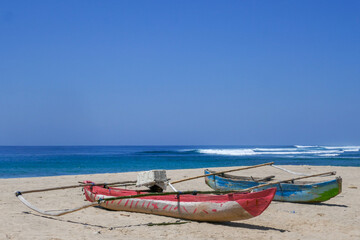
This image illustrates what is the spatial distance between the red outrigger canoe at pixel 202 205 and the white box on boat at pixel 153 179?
414 millimetres

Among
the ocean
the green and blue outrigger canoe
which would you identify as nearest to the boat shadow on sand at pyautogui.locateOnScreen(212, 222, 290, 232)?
the green and blue outrigger canoe

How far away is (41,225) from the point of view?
6.71 meters

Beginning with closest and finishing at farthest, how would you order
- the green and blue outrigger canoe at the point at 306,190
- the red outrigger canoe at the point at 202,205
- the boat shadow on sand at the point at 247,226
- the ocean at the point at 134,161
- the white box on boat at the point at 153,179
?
1. the red outrigger canoe at the point at 202,205
2. the boat shadow on sand at the point at 247,226
3. the white box on boat at the point at 153,179
4. the green and blue outrigger canoe at the point at 306,190
5. the ocean at the point at 134,161

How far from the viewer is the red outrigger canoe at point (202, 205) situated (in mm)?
6402

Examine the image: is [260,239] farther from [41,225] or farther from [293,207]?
[41,225]

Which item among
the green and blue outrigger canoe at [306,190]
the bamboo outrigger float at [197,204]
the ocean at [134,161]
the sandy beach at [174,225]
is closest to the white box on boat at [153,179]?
the bamboo outrigger float at [197,204]

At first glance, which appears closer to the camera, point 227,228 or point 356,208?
point 227,228

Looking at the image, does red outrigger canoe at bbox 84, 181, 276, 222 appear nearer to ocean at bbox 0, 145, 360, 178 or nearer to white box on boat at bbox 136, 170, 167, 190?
white box on boat at bbox 136, 170, 167, 190

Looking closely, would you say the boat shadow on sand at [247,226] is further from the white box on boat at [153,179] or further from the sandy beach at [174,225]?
the white box on boat at [153,179]

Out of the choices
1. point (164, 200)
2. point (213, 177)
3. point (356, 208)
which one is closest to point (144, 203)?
point (164, 200)

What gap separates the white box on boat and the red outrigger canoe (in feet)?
1.36

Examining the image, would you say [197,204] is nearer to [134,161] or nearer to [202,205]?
[202,205]

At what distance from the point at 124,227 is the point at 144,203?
98 centimetres

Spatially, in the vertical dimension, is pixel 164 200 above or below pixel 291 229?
above
